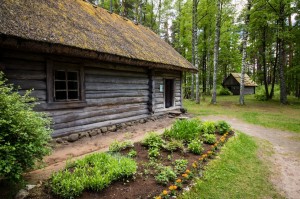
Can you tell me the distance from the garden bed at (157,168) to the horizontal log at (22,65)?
3249 millimetres

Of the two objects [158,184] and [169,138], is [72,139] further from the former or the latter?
[158,184]

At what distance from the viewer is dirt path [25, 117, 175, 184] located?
4.18m

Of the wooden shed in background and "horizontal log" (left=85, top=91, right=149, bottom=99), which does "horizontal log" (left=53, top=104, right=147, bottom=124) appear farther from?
the wooden shed in background

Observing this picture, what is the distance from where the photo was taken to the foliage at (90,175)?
3199 millimetres

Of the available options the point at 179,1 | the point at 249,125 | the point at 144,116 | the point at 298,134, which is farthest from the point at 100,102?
the point at 179,1

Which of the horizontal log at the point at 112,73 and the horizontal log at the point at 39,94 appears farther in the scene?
the horizontal log at the point at 112,73

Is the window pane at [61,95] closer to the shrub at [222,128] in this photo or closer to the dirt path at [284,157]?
the shrub at [222,128]

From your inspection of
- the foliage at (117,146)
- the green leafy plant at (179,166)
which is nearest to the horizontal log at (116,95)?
the foliage at (117,146)

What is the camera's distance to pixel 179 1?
88.5 ft

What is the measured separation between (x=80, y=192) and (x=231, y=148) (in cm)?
458

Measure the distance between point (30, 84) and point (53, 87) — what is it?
0.66m

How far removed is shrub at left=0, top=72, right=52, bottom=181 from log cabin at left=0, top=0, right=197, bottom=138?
137 cm

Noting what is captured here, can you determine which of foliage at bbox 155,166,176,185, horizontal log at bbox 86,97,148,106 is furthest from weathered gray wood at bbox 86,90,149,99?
foliage at bbox 155,166,176,185

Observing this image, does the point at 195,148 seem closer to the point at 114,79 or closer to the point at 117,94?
the point at 117,94
